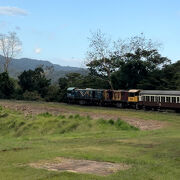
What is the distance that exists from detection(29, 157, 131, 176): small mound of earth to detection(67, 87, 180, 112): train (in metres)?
30.5

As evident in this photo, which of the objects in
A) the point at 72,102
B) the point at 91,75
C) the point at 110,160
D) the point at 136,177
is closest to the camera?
the point at 136,177

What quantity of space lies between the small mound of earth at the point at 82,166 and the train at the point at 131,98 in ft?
99.9

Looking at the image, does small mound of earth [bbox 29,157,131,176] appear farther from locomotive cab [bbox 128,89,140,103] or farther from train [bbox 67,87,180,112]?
locomotive cab [bbox 128,89,140,103]

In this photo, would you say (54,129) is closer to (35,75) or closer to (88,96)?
(88,96)

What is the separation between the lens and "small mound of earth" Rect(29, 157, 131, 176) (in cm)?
870

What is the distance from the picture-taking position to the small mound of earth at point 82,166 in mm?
8695

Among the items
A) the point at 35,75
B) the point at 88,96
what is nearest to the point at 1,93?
the point at 35,75

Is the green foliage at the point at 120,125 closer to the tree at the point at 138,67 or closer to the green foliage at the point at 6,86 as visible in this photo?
the tree at the point at 138,67

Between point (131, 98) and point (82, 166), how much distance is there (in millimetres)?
38061

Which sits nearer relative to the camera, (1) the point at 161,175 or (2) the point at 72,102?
(1) the point at 161,175

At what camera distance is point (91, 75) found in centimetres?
7312

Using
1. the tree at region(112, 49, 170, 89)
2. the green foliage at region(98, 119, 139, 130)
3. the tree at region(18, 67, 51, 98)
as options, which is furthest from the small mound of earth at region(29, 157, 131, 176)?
the tree at region(18, 67, 51, 98)

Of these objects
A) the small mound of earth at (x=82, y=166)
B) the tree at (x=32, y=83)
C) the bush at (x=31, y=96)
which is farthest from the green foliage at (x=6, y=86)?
the small mound of earth at (x=82, y=166)

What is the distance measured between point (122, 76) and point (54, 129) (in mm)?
38503
